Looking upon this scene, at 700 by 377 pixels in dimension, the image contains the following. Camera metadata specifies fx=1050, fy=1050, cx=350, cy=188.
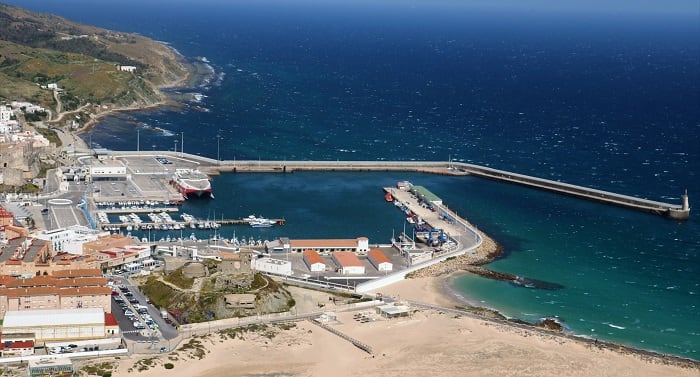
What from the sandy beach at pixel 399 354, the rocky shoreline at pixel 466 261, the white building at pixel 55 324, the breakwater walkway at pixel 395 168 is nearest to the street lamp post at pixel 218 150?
the breakwater walkway at pixel 395 168

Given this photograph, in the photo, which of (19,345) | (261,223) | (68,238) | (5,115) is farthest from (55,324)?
(5,115)

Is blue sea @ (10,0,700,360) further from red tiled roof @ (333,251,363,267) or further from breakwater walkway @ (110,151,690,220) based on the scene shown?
red tiled roof @ (333,251,363,267)

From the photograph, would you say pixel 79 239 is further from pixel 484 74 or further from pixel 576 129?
pixel 484 74

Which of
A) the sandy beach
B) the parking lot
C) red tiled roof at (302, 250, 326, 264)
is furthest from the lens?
red tiled roof at (302, 250, 326, 264)

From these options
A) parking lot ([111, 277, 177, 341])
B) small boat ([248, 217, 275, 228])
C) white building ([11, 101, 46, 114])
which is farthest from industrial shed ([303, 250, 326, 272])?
white building ([11, 101, 46, 114])

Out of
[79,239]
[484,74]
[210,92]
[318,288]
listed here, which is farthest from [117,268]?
[484,74]

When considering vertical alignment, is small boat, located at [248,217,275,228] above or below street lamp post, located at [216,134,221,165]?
below

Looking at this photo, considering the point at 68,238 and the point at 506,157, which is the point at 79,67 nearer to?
the point at 506,157
